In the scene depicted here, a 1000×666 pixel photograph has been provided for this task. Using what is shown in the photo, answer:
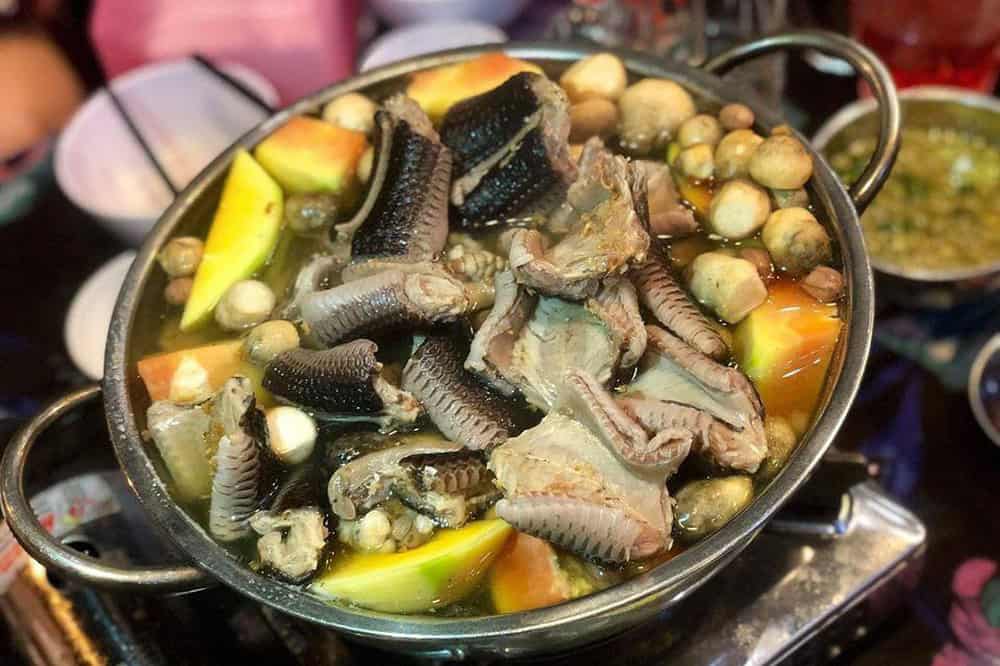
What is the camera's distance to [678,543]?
1.45 metres

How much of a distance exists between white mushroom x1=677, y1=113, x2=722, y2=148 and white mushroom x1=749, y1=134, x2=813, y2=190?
136 millimetres

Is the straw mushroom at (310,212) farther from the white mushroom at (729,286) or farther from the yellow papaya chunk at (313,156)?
the white mushroom at (729,286)

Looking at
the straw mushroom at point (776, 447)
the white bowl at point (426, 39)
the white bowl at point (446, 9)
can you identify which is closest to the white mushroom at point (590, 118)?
the straw mushroom at point (776, 447)

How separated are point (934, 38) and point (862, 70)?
1.06 meters

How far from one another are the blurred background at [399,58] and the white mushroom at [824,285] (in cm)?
60

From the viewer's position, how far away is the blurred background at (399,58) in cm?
201

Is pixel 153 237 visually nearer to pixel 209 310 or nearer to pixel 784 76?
pixel 209 310

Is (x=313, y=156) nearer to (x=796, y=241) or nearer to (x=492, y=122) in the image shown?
(x=492, y=122)

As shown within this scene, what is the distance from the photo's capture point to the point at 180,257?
5.95ft

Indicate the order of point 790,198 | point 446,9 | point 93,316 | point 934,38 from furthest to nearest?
point 446,9, point 934,38, point 93,316, point 790,198

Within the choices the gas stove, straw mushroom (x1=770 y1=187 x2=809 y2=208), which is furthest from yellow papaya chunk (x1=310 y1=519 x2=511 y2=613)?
straw mushroom (x1=770 y1=187 x2=809 y2=208)

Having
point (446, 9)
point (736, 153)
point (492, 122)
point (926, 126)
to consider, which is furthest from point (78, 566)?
point (926, 126)

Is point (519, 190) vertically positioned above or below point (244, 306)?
above

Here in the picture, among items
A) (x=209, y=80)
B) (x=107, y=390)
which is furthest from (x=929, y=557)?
(x=209, y=80)
